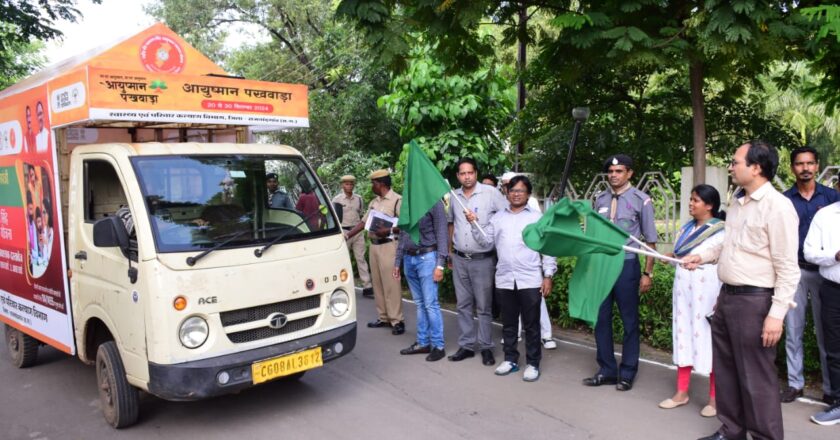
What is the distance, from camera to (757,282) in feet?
12.2

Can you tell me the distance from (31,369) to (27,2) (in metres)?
7.61

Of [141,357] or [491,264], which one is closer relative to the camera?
[141,357]

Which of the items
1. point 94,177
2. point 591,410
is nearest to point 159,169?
point 94,177

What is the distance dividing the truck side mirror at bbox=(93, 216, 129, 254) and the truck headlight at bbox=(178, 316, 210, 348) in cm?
72

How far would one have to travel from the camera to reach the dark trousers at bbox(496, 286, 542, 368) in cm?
550

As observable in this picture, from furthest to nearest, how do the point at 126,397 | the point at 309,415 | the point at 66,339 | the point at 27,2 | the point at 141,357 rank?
the point at 27,2 → the point at 66,339 → the point at 309,415 → the point at 126,397 → the point at 141,357

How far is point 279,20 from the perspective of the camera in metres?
22.2

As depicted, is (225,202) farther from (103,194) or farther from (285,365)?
(285,365)

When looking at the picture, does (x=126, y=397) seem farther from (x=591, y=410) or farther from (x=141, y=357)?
(x=591, y=410)

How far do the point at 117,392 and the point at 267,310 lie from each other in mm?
1233

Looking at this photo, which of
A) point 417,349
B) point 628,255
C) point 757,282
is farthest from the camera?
point 417,349

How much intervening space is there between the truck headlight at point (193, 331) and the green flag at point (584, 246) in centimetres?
236

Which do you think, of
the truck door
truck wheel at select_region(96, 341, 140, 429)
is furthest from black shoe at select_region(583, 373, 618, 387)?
truck wheel at select_region(96, 341, 140, 429)

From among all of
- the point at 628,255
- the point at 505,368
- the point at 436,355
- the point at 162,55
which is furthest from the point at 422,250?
the point at 162,55
